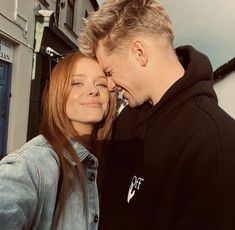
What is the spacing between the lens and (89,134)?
2.63 meters

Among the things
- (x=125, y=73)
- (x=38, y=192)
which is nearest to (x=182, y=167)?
(x=38, y=192)

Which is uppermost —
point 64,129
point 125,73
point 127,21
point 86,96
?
point 127,21

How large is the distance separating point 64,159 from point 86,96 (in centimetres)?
54

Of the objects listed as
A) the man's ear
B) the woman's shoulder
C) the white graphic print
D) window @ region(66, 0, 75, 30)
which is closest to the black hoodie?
the white graphic print

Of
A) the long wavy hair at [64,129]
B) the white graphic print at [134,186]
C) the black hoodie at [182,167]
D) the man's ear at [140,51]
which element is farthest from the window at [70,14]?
the white graphic print at [134,186]

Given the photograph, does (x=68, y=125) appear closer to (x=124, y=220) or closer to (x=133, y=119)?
(x=133, y=119)

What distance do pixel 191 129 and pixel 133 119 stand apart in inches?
32.1

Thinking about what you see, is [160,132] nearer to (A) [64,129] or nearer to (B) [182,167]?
(B) [182,167]

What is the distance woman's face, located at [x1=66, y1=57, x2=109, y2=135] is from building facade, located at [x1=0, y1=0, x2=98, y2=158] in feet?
21.8

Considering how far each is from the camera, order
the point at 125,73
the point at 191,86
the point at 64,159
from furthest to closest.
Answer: the point at 125,73, the point at 64,159, the point at 191,86

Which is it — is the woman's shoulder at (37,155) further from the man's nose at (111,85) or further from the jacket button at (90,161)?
the man's nose at (111,85)

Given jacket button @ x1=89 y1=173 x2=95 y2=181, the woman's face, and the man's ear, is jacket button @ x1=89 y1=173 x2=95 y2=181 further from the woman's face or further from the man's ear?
the man's ear

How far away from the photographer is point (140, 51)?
2.11 meters

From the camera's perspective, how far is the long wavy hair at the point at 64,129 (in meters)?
2.03
